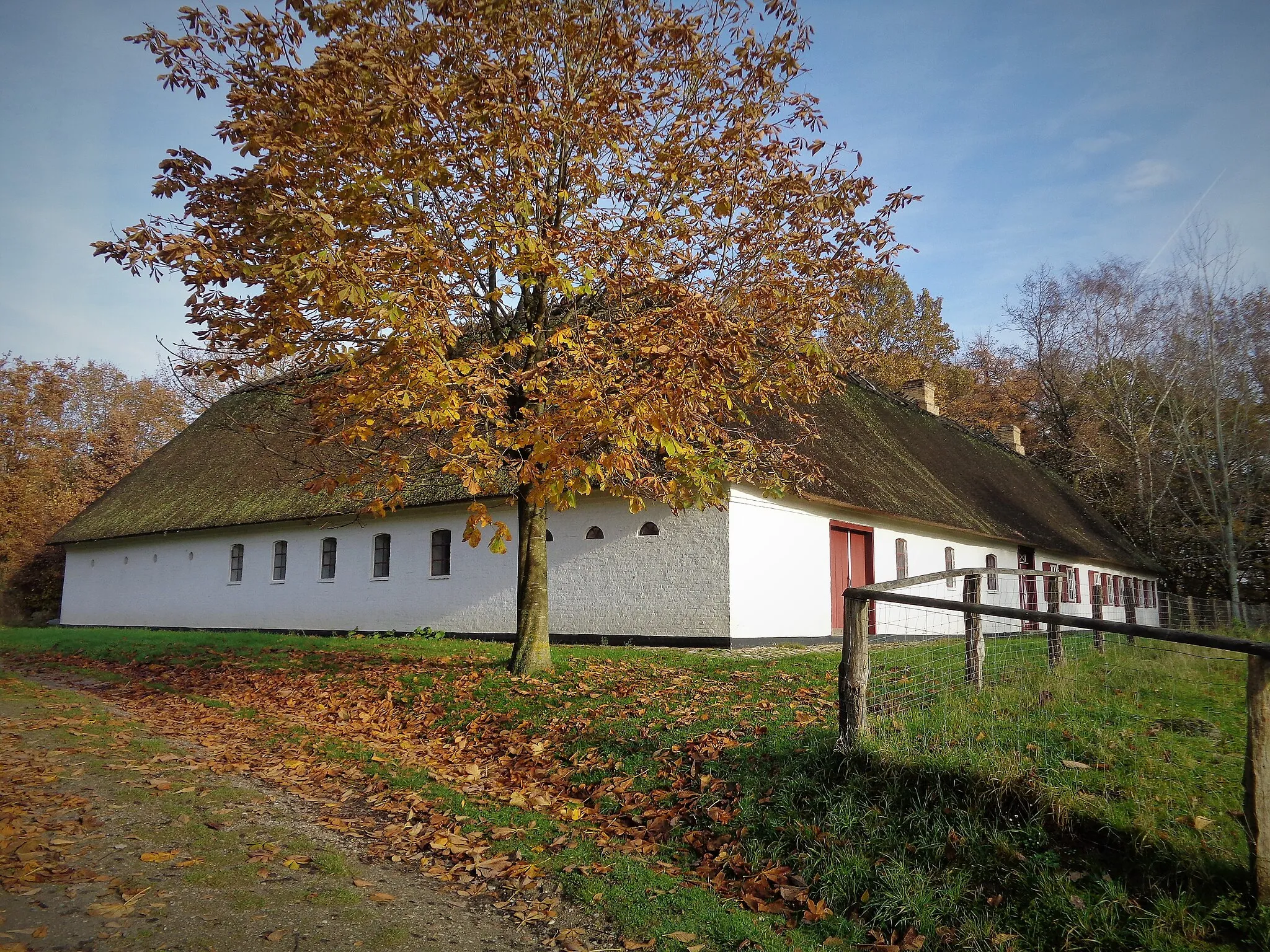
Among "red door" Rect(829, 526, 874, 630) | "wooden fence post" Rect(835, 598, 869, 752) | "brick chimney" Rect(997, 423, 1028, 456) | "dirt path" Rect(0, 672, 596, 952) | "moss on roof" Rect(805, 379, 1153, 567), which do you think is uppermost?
"brick chimney" Rect(997, 423, 1028, 456)

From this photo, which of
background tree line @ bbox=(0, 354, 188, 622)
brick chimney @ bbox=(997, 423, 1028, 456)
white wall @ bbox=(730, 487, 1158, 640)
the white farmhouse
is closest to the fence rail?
A: the white farmhouse

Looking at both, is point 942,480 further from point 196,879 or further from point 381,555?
point 196,879

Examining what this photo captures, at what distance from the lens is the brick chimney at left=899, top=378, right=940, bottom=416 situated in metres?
29.5

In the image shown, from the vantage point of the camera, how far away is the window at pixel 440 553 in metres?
18.2

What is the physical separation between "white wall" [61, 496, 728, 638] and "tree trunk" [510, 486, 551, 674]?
15.6ft

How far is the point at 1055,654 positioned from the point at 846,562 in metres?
9.89

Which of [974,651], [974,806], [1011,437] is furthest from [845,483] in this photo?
[1011,437]

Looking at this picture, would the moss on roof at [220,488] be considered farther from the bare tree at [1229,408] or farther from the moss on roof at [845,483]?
the bare tree at [1229,408]

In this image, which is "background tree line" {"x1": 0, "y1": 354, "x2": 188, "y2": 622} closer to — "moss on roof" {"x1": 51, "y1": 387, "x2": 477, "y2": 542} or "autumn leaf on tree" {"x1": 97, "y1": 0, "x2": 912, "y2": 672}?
"moss on roof" {"x1": 51, "y1": 387, "x2": 477, "y2": 542}

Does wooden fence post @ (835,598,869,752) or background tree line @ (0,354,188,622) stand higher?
background tree line @ (0,354,188,622)

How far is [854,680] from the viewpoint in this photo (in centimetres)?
599

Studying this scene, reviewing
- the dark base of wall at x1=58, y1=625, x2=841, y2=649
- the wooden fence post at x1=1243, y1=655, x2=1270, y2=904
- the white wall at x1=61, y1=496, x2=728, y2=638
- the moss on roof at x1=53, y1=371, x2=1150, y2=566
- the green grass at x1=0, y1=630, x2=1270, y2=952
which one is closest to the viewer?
the wooden fence post at x1=1243, y1=655, x2=1270, y2=904

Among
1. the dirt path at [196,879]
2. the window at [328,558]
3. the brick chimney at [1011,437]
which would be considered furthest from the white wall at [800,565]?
the brick chimney at [1011,437]

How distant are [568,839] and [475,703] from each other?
12.2 feet
